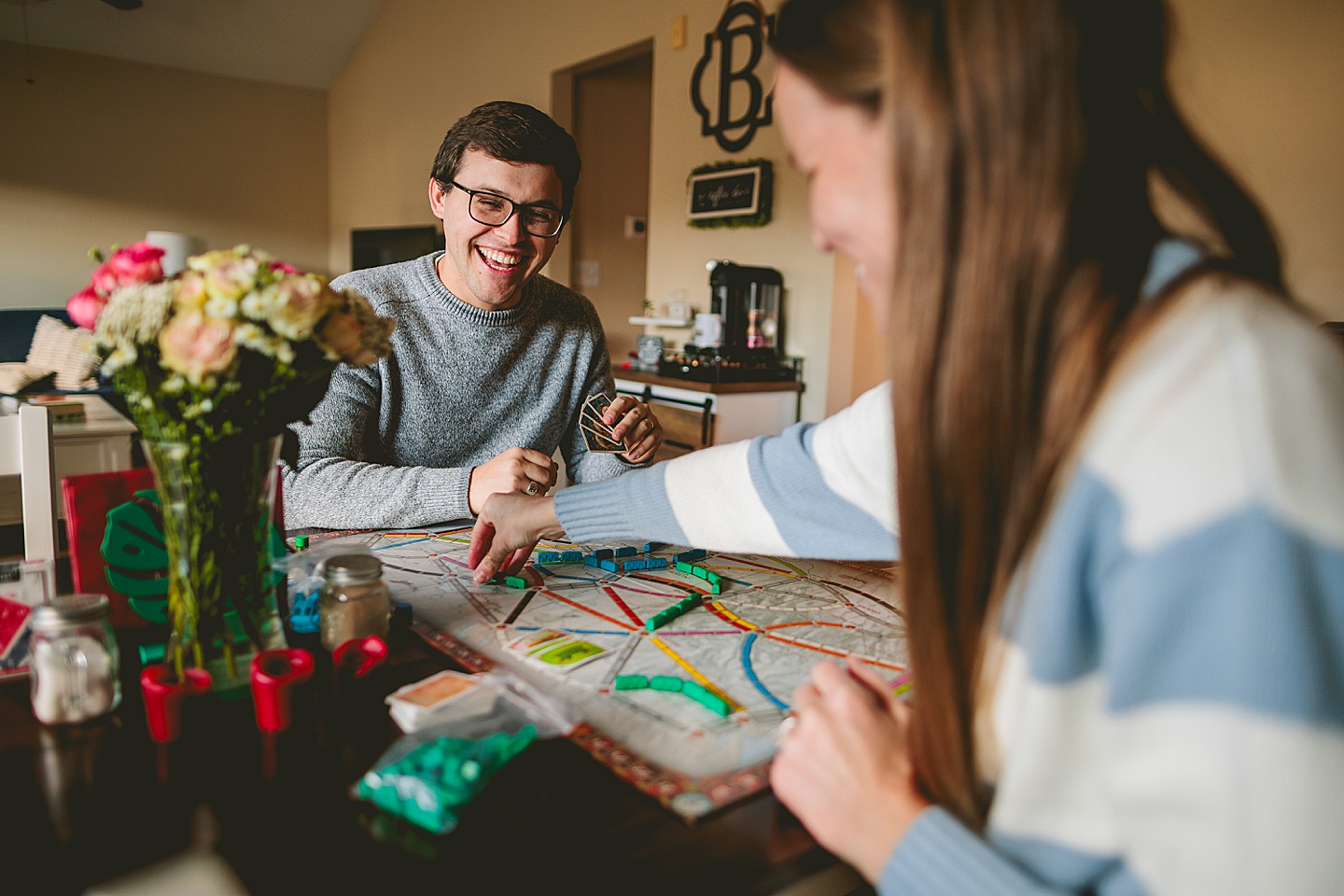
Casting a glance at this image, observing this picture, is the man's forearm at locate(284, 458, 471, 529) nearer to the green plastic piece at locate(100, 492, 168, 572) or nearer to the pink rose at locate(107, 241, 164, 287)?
the green plastic piece at locate(100, 492, 168, 572)

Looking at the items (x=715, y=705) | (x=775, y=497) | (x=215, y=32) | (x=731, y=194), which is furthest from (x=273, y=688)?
(x=215, y=32)

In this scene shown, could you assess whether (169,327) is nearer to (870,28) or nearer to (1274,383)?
(870,28)

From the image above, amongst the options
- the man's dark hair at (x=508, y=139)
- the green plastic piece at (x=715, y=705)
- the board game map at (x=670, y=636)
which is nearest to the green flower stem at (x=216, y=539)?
the board game map at (x=670, y=636)

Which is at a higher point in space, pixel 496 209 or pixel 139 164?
pixel 139 164

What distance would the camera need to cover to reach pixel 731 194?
3854 mm

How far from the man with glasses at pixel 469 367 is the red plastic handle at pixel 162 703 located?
0.63m

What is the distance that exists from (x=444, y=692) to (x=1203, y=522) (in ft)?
2.05

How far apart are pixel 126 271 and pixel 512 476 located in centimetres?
63

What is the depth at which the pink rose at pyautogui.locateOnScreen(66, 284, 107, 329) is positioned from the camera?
76cm

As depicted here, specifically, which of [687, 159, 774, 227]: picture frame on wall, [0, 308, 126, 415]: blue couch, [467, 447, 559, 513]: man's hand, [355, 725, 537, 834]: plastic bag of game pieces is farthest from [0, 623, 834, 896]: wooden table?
[0, 308, 126, 415]: blue couch

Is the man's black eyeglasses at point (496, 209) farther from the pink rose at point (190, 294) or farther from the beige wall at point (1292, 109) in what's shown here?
the beige wall at point (1292, 109)

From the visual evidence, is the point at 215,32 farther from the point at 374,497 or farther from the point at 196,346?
the point at 196,346

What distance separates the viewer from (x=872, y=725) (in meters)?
0.67

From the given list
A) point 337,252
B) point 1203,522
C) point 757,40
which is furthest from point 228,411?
point 337,252
